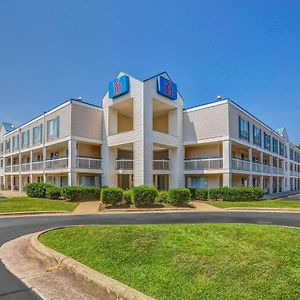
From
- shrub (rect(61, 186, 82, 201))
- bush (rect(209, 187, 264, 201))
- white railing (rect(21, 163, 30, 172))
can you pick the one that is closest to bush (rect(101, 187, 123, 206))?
shrub (rect(61, 186, 82, 201))

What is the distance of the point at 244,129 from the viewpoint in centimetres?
2956

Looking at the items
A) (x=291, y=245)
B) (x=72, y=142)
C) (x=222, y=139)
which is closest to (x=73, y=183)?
(x=72, y=142)

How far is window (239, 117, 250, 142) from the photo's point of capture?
28.6 metres

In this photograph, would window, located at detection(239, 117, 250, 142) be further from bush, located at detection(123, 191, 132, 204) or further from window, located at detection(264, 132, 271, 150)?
bush, located at detection(123, 191, 132, 204)

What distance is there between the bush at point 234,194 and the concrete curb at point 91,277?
18422 mm

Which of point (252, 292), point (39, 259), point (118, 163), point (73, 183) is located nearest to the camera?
point (252, 292)

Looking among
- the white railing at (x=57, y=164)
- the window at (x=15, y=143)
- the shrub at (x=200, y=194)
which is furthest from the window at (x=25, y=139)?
the shrub at (x=200, y=194)

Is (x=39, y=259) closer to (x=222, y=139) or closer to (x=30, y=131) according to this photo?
(x=222, y=139)

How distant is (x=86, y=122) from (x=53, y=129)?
4.85 meters

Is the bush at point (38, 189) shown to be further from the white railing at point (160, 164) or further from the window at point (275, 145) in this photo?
the window at point (275, 145)

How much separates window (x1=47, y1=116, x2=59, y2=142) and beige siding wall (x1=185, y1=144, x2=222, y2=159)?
14453 millimetres

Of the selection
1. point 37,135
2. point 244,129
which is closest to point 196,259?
point 244,129

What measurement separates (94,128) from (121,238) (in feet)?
72.6

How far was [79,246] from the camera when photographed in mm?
7363
